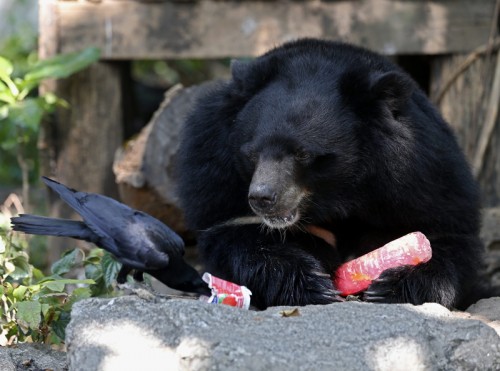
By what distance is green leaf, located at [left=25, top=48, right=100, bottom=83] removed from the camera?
637 cm

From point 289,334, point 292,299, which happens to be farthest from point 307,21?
point 289,334

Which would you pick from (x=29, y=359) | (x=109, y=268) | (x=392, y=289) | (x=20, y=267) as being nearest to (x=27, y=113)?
(x=20, y=267)

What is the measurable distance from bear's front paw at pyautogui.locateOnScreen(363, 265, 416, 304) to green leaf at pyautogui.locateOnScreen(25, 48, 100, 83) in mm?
3102

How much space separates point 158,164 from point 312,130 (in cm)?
Result: 247

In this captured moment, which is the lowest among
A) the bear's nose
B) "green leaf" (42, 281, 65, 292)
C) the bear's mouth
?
"green leaf" (42, 281, 65, 292)

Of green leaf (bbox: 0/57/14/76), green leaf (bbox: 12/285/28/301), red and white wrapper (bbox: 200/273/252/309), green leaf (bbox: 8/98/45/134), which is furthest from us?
green leaf (bbox: 8/98/45/134)

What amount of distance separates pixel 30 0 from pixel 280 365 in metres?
10.6

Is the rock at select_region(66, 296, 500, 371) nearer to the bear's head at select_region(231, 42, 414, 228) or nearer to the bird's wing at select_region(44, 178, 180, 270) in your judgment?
the bird's wing at select_region(44, 178, 180, 270)

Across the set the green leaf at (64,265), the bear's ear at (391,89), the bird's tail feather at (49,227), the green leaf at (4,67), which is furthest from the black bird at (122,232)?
the green leaf at (4,67)

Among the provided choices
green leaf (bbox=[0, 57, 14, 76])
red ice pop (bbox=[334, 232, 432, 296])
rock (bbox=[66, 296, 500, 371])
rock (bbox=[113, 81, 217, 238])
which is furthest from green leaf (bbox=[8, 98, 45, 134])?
rock (bbox=[66, 296, 500, 371])

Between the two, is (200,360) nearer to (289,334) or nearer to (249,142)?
(289,334)

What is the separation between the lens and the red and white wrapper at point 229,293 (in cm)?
405

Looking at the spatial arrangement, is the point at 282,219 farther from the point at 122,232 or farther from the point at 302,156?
the point at 122,232

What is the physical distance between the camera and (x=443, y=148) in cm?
454
